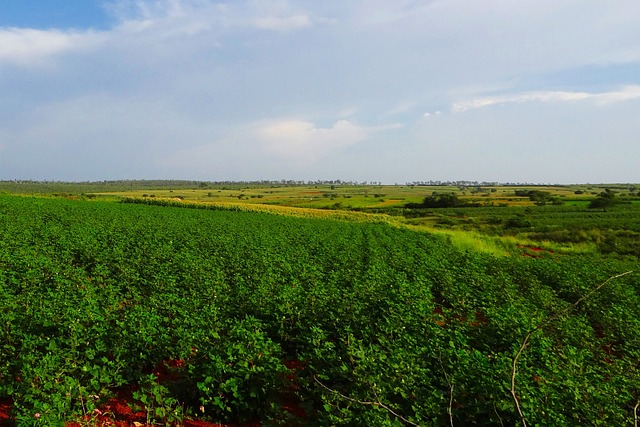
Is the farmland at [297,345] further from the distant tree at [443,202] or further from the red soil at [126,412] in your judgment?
the distant tree at [443,202]

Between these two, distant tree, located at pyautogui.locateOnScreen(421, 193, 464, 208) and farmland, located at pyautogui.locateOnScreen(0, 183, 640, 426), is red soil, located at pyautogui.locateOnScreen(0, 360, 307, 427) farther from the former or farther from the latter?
distant tree, located at pyautogui.locateOnScreen(421, 193, 464, 208)

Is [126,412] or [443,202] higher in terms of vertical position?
[443,202]

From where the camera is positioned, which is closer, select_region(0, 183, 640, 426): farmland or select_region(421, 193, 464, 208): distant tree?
select_region(0, 183, 640, 426): farmland

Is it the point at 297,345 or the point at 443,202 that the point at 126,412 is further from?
the point at 443,202

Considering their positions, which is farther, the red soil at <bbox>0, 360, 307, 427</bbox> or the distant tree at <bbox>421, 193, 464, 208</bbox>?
the distant tree at <bbox>421, 193, 464, 208</bbox>

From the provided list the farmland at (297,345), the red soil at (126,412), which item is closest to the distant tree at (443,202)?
the farmland at (297,345)

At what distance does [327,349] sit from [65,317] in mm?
5501

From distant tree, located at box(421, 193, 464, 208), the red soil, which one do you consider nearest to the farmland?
the red soil

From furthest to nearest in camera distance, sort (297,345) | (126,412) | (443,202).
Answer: (443,202) < (297,345) < (126,412)

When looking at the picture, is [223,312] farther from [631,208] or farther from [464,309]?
[631,208]

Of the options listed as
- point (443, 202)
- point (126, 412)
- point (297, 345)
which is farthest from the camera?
point (443, 202)

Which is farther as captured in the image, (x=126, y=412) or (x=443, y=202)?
(x=443, y=202)

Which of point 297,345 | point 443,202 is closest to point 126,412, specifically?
point 297,345

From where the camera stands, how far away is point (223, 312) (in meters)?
9.63
